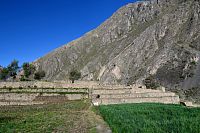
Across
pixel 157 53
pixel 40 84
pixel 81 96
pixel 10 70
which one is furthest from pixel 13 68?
pixel 157 53

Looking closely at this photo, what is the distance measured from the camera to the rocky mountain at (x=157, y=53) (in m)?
117

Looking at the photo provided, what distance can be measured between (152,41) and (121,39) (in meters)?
41.7

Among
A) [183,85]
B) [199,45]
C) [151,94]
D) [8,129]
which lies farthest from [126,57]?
[8,129]

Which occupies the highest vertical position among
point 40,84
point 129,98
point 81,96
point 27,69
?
point 27,69

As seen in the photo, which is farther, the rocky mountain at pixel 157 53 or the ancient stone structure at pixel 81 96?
the rocky mountain at pixel 157 53

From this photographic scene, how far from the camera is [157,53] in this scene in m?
137

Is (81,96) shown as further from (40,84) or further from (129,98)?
(40,84)

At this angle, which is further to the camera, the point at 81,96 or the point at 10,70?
the point at 10,70

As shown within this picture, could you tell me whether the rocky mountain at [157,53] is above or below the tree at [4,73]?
above

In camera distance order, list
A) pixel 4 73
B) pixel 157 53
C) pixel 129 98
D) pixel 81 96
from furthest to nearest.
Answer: pixel 157 53, pixel 4 73, pixel 81 96, pixel 129 98

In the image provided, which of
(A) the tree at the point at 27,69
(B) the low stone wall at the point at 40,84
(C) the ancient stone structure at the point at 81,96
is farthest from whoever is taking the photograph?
(A) the tree at the point at 27,69

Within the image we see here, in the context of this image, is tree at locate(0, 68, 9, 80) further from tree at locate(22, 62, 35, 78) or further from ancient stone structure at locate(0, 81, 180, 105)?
ancient stone structure at locate(0, 81, 180, 105)

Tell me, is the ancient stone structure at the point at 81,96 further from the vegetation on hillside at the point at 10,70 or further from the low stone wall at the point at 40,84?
the vegetation on hillside at the point at 10,70

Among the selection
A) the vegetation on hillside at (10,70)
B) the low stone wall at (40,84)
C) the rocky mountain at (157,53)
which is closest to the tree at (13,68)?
the vegetation on hillside at (10,70)
